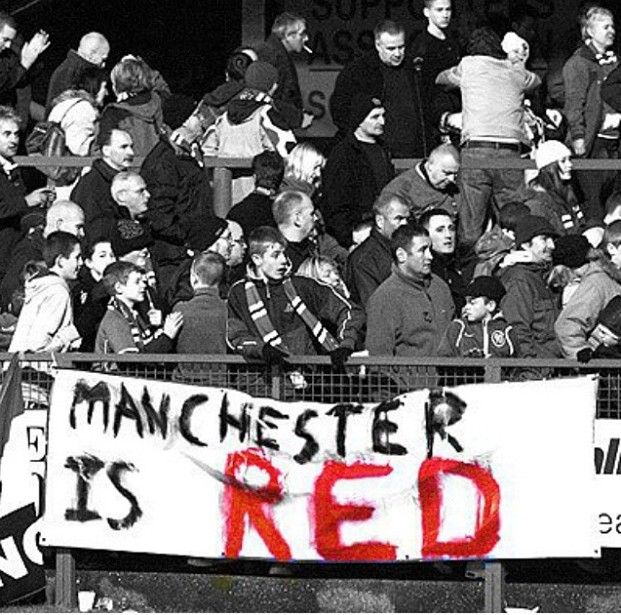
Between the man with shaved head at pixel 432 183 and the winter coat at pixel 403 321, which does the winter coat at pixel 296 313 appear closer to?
the winter coat at pixel 403 321

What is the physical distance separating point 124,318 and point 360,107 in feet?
8.90

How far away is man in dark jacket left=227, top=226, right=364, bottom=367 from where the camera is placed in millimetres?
15602

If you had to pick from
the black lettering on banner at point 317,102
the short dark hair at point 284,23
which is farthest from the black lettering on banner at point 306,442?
the black lettering on banner at point 317,102

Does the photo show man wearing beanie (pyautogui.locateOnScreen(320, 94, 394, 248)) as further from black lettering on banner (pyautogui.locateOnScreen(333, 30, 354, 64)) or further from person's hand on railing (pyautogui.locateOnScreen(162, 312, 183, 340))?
black lettering on banner (pyautogui.locateOnScreen(333, 30, 354, 64))

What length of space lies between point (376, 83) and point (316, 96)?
337 cm

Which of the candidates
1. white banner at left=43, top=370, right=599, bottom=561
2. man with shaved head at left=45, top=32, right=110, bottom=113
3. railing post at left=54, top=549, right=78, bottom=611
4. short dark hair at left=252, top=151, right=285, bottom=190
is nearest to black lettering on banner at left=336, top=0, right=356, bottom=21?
man with shaved head at left=45, top=32, right=110, bottom=113

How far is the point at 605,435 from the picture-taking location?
15523 millimetres

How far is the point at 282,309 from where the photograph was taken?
15.7 meters

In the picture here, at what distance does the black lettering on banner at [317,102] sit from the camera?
844 inches

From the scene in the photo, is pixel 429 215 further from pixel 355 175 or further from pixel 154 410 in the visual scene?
pixel 154 410

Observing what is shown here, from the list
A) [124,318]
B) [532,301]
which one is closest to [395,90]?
[532,301]

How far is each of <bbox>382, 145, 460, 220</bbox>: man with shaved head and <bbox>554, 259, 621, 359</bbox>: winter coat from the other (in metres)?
1.70

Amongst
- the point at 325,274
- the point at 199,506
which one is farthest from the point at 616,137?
the point at 199,506

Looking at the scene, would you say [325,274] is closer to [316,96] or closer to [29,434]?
[29,434]
